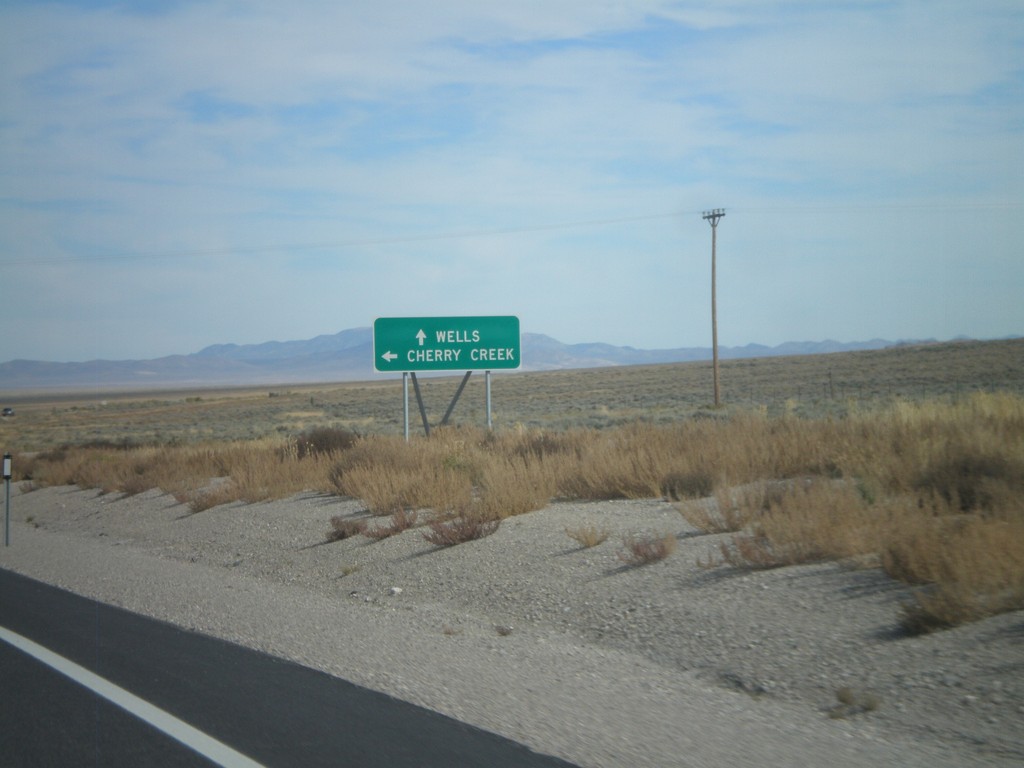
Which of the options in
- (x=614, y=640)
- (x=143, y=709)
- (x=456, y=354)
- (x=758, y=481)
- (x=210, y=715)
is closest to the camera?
(x=210, y=715)

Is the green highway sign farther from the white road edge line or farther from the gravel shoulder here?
the white road edge line

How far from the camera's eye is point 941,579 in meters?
8.05

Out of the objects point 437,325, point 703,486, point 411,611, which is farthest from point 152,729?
point 437,325

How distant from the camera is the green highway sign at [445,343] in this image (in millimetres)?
23469

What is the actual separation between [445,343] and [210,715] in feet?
56.0

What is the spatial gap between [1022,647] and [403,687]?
15.0 feet

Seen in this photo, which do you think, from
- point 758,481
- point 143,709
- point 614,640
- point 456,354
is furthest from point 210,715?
point 456,354

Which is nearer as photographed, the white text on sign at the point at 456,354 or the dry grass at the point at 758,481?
the dry grass at the point at 758,481

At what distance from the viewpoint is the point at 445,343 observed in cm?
2364

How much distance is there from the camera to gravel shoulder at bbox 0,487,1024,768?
6.19 meters

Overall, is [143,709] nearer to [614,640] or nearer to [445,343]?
[614,640]

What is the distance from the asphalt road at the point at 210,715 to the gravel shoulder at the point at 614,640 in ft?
1.09

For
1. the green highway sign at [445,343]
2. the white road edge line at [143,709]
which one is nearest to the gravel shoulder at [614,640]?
the white road edge line at [143,709]

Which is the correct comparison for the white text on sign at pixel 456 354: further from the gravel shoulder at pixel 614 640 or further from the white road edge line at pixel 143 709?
the white road edge line at pixel 143 709
